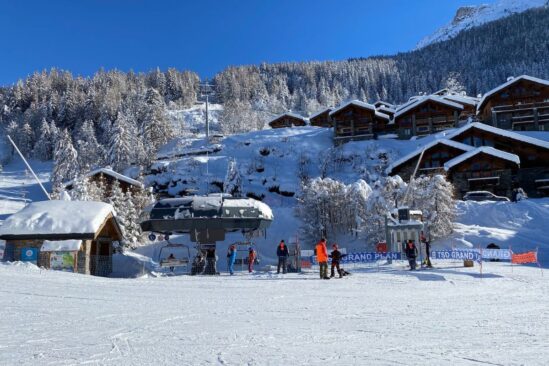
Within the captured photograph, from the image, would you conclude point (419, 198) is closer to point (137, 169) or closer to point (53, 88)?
point (137, 169)

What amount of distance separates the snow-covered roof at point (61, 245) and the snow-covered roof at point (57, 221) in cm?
67

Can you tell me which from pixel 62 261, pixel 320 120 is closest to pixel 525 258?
pixel 62 261

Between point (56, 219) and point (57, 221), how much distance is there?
0.50 ft

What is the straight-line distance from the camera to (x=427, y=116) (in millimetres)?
55750

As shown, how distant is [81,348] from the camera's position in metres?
5.91

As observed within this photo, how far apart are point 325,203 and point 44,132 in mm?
71086

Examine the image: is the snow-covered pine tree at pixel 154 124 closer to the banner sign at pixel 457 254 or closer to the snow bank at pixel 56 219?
the snow bank at pixel 56 219

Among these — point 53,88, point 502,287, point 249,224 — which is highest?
point 53,88

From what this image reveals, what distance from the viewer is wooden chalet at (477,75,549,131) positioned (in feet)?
157

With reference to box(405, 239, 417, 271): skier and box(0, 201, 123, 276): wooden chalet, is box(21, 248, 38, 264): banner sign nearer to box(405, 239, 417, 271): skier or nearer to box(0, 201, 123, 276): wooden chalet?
box(0, 201, 123, 276): wooden chalet

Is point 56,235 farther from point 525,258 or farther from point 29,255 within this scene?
point 525,258

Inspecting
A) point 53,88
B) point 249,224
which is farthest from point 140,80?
point 249,224

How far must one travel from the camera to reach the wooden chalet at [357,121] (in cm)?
5772

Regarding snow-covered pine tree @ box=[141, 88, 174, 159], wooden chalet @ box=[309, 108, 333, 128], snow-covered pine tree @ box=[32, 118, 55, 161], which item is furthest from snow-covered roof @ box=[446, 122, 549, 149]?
snow-covered pine tree @ box=[32, 118, 55, 161]
